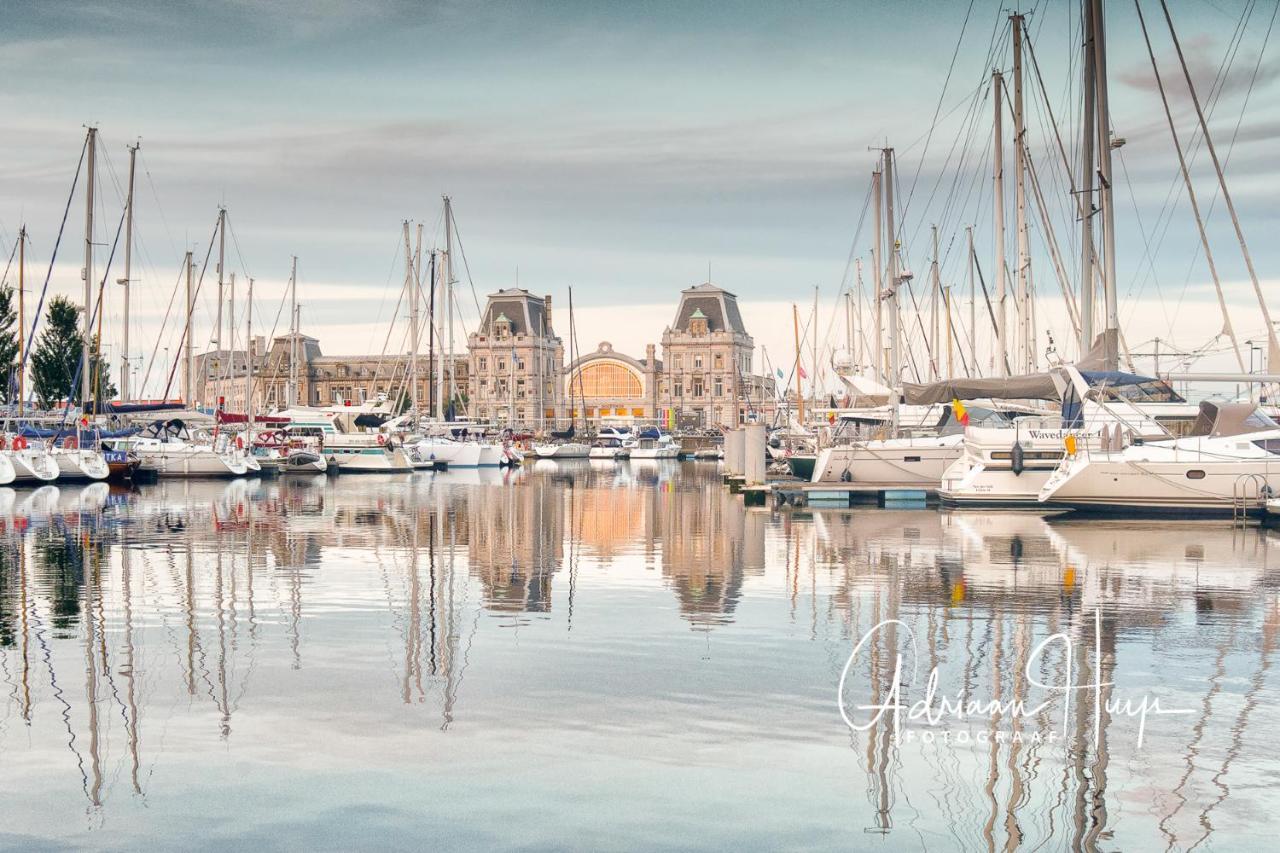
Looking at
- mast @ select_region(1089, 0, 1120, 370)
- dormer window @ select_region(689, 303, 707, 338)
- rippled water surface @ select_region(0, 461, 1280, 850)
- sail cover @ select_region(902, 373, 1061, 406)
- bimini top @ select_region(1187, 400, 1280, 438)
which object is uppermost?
dormer window @ select_region(689, 303, 707, 338)

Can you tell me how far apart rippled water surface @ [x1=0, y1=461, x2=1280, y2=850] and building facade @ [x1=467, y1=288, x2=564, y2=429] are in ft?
530

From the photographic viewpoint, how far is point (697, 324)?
18650cm

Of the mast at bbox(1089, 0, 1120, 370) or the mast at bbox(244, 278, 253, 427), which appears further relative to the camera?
the mast at bbox(244, 278, 253, 427)

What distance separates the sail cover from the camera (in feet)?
126

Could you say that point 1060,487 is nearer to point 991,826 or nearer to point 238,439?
point 991,826

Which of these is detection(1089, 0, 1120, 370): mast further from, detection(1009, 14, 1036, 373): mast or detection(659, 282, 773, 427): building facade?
detection(659, 282, 773, 427): building facade

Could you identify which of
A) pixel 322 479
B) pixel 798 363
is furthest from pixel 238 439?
pixel 798 363

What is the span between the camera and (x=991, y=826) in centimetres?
903

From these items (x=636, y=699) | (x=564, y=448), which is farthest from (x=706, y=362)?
(x=636, y=699)
